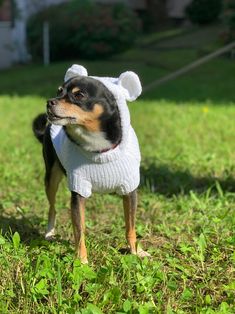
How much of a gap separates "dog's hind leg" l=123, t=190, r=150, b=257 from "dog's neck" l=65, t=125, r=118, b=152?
37cm

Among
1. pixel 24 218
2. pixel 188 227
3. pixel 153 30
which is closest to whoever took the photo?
pixel 188 227

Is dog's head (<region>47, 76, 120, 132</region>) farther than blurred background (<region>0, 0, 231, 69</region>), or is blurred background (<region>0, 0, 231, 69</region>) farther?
blurred background (<region>0, 0, 231, 69</region>)

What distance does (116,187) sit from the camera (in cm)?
326

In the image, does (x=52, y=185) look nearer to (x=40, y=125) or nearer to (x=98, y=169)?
(x=40, y=125)

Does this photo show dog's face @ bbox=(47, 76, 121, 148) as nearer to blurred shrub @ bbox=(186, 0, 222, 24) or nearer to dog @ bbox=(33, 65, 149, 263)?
dog @ bbox=(33, 65, 149, 263)

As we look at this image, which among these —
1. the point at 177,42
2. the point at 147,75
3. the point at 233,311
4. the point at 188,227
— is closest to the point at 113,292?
the point at 233,311

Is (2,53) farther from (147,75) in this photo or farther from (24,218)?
(24,218)

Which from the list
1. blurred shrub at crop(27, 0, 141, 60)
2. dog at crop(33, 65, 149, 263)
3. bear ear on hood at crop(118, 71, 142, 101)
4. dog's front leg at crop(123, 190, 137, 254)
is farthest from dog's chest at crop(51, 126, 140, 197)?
blurred shrub at crop(27, 0, 141, 60)

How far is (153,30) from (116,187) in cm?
2597

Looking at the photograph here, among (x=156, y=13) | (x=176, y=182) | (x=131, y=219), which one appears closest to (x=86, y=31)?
(x=156, y=13)

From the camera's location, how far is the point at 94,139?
3.07 meters

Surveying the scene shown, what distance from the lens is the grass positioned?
2891 mm

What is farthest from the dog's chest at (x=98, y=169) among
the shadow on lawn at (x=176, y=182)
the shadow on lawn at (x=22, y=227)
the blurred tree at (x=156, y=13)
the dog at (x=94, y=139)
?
the blurred tree at (x=156, y=13)

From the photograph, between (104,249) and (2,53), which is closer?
(104,249)
